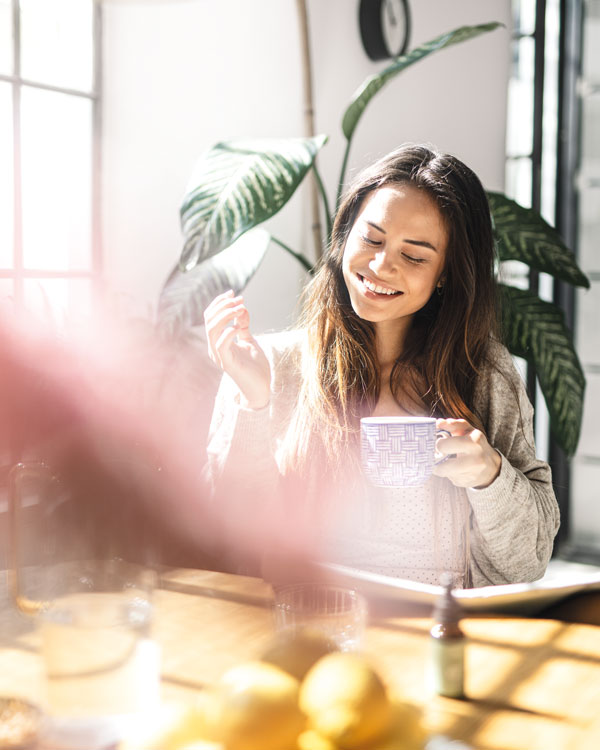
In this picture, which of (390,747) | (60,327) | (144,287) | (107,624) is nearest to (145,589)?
(107,624)

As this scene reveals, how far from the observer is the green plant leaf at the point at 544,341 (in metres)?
2.27

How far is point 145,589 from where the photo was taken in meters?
0.74

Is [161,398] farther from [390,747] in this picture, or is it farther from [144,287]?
[390,747]

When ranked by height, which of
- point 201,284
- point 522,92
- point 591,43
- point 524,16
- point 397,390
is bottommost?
point 397,390

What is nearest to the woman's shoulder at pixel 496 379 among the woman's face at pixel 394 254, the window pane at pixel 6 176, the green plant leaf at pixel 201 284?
the woman's face at pixel 394 254

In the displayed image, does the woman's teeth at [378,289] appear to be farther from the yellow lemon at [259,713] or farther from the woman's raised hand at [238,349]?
the yellow lemon at [259,713]

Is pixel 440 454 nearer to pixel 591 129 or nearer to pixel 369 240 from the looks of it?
pixel 369 240

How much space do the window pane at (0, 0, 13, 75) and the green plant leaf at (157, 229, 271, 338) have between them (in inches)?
27.2

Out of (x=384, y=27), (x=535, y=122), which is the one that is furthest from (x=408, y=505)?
(x=535, y=122)

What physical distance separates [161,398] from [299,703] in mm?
1779

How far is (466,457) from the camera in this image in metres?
1.30

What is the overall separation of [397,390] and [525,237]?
2.75 feet

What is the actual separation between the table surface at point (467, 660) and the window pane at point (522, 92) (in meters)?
2.71

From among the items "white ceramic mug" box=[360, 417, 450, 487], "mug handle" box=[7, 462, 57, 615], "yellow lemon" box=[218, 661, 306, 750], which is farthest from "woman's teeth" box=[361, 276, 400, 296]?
"yellow lemon" box=[218, 661, 306, 750]
